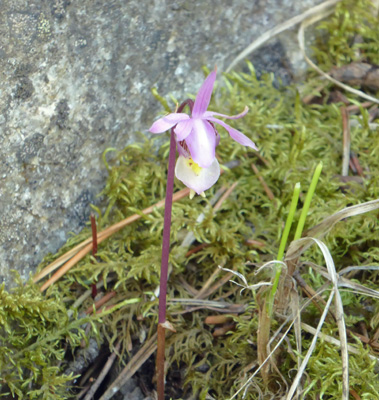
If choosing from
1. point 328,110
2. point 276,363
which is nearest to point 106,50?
point 328,110

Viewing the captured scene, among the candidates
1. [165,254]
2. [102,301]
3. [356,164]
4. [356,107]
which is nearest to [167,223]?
[165,254]

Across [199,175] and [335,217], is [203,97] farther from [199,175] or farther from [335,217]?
[335,217]

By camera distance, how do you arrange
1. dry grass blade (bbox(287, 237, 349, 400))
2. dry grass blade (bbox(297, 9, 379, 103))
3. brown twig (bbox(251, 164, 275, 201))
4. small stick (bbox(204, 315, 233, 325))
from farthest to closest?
dry grass blade (bbox(297, 9, 379, 103))
brown twig (bbox(251, 164, 275, 201))
small stick (bbox(204, 315, 233, 325))
dry grass blade (bbox(287, 237, 349, 400))

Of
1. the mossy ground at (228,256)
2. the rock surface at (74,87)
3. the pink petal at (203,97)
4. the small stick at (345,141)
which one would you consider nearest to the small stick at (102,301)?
the mossy ground at (228,256)

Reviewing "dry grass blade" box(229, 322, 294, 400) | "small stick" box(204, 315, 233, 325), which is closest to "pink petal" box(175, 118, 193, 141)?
"dry grass blade" box(229, 322, 294, 400)

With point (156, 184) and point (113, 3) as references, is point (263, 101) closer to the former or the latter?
point (156, 184)

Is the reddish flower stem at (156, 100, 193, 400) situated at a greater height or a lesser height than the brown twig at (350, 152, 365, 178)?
greater

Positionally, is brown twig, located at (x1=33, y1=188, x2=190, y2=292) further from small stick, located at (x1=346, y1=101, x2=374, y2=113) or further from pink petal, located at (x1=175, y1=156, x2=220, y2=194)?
small stick, located at (x1=346, y1=101, x2=374, y2=113)
